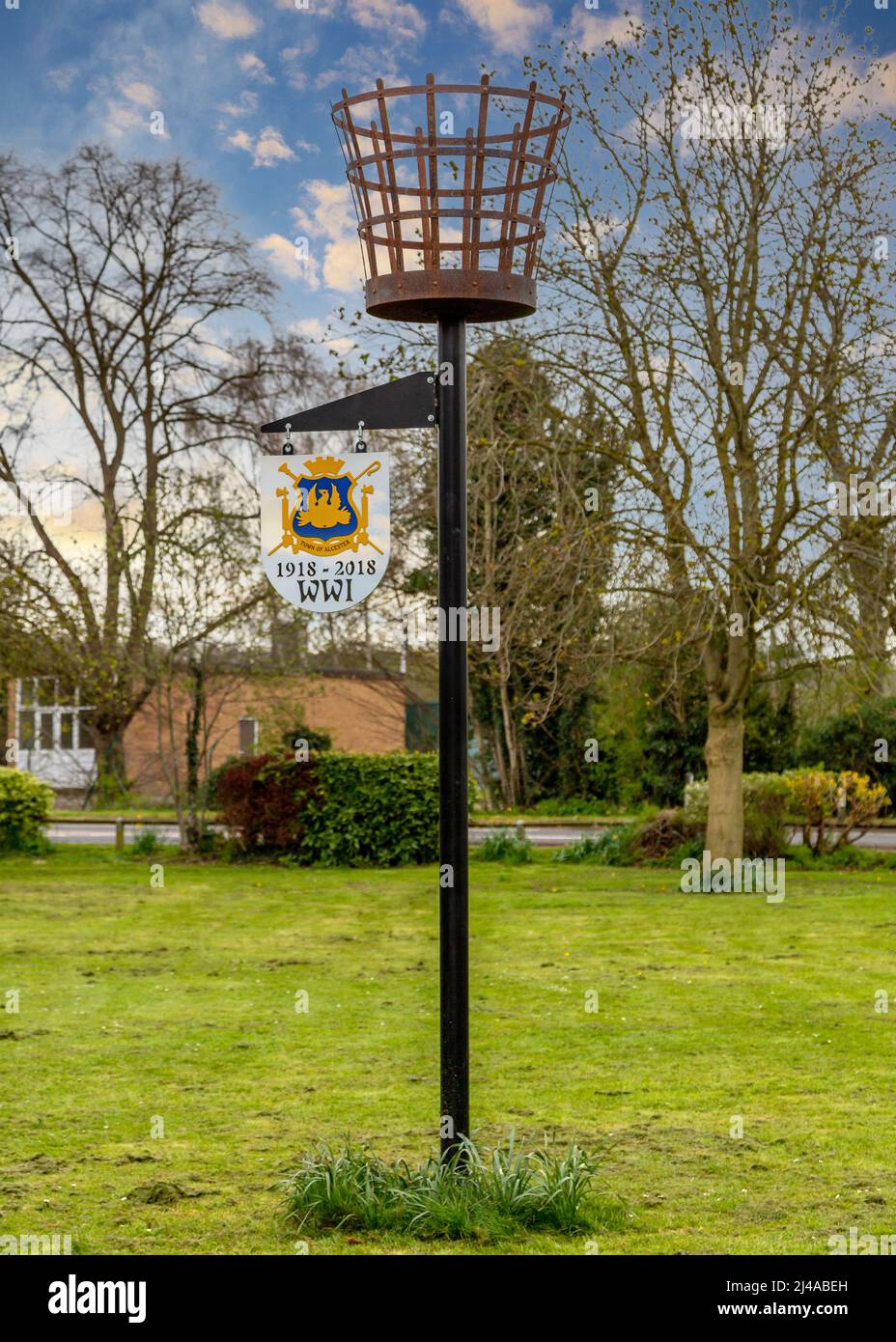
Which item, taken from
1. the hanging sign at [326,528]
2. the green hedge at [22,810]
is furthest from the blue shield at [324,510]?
the green hedge at [22,810]

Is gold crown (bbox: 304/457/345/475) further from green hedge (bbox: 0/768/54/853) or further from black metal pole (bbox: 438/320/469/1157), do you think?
green hedge (bbox: 0/768/54/853)

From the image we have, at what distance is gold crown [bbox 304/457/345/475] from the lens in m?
5.35

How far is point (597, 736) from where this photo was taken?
2953cm

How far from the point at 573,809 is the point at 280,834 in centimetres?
1123

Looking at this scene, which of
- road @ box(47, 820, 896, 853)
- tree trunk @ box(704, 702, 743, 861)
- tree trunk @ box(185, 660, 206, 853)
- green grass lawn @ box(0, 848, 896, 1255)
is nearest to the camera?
green grass lawn @ box(0, 848, 896, 1255)

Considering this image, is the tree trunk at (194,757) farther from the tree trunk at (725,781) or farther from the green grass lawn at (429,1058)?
the tree trunk at (725,781)

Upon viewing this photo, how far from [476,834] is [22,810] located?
7.82 m

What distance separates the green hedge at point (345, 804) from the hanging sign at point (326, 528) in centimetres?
1464

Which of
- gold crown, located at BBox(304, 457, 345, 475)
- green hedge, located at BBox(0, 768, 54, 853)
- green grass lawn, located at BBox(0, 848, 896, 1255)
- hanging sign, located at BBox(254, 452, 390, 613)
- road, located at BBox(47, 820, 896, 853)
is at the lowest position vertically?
green grass lawn, located at BBox(0, 848, 896, 1255)

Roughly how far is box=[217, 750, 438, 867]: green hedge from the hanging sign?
48.0ft

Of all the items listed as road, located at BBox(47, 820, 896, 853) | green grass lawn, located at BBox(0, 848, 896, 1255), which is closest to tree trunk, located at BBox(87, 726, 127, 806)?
road, located at BBox(47, 820, 896, 853)

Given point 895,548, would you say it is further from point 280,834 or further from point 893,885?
point 280,834

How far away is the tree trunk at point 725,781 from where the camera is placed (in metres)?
17.8
